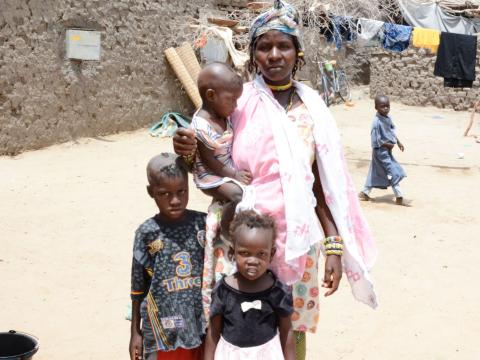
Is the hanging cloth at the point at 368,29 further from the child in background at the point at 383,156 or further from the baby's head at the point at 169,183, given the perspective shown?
the baby's head at the point at 169,183

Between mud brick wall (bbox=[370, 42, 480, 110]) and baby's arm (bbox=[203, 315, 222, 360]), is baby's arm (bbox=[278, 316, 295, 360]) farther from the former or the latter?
mud brick wall (bbox=[370, 42, 480, 110])

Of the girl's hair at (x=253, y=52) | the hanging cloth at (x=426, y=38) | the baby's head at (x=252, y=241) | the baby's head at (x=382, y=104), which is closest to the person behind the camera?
the baby's head at (x=252, y=241)

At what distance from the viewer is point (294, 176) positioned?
2.10m

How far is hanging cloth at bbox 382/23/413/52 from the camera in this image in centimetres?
1011

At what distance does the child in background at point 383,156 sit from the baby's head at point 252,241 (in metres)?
5.90

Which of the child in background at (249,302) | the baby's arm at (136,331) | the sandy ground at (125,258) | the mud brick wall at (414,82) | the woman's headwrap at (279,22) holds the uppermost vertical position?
the woman's headwrap at (279,22)

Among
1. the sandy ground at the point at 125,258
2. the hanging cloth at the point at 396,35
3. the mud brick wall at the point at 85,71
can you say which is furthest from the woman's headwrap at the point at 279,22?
the hanging cloth at the point at 396,35

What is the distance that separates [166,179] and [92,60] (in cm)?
804

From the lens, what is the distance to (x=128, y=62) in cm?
1041

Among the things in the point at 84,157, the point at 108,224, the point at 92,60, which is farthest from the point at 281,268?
the point at 92,60

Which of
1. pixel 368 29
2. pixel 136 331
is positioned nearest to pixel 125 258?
pixel 136 331

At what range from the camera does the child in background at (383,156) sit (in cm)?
771

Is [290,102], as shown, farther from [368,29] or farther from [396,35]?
[396,35]

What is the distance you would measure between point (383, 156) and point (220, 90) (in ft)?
19.5
